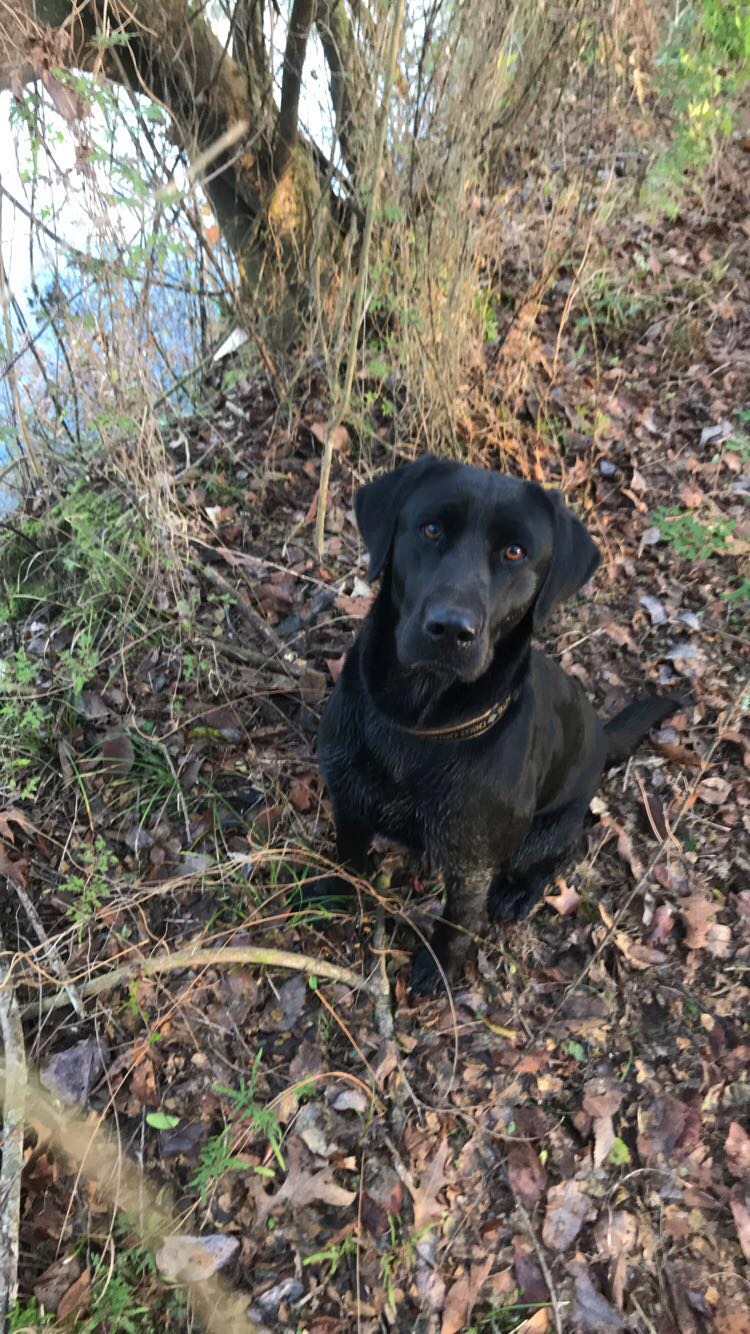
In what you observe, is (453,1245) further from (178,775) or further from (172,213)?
(172,213)

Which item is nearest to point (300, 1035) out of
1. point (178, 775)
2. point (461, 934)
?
point (461, 934)

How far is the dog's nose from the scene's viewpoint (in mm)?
1890

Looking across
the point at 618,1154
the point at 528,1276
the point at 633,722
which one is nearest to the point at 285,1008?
the point at 528,1276

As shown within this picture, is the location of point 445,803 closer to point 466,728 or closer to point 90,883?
point 466,728

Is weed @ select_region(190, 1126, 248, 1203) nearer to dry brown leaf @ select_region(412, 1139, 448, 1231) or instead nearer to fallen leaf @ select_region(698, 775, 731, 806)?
dry brown leaf @ select_region(412, 1139, 448, 1231)

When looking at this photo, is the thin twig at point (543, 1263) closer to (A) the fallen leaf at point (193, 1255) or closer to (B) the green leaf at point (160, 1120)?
(A) the fallen leaf at point (193, 1255)

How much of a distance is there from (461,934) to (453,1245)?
0.82 meters

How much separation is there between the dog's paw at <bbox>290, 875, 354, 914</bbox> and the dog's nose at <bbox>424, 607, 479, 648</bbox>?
1176 millimetres

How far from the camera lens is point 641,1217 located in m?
2.27

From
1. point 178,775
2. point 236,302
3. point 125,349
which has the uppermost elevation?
point 236,302

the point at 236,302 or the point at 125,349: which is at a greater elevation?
the point at 236,302

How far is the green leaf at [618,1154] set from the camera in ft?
7.73

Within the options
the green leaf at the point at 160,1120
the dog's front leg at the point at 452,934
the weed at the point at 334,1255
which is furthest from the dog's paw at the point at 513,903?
the green leaf at the point at 160,1120

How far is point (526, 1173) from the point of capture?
2.32 metres
